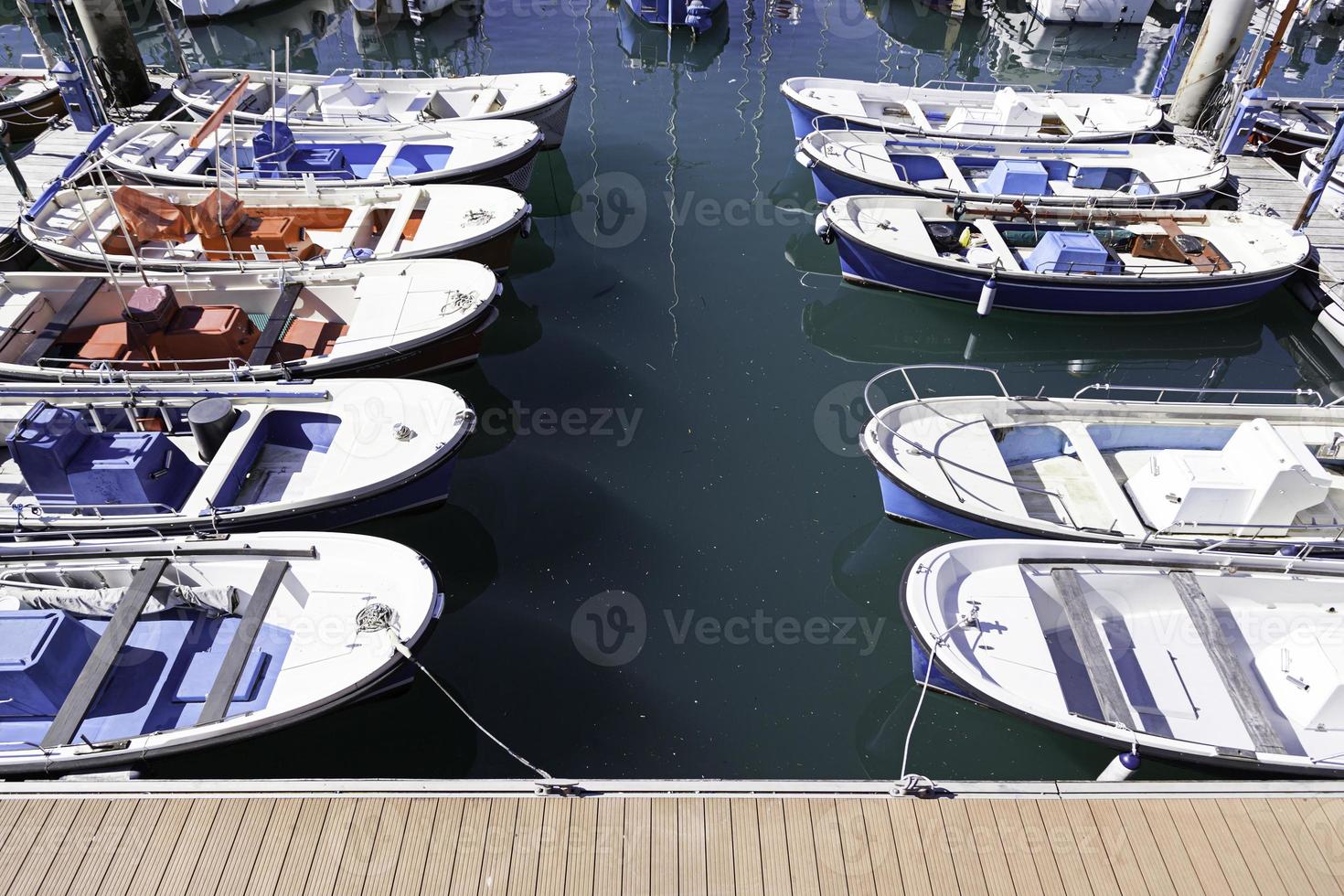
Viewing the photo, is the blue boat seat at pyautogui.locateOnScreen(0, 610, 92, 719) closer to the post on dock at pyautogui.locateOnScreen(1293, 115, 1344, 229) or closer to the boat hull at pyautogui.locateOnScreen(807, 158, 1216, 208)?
the boat hull at pyautogui.locateOnScreen(807, 158, 1216, 208)

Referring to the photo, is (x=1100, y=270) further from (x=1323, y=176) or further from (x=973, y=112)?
(x=973, y=112)

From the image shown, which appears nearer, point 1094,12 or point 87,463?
point 87,463

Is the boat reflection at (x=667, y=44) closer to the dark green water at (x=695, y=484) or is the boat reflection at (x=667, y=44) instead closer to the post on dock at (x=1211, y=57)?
the dark green water at (x=695, y=484)

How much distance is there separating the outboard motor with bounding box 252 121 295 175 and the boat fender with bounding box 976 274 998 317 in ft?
54.1

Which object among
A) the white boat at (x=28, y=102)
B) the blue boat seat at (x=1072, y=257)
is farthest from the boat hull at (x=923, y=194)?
the white boat at (x=28, y=102)

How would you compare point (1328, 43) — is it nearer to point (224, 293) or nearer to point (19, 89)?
point (224, 293)

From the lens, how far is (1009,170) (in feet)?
70.8

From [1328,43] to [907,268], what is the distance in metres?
32.7

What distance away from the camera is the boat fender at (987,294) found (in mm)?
18422

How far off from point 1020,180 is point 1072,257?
153 inches

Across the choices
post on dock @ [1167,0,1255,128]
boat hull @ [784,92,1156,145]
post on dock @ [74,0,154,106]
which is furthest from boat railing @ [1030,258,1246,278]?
post on dock @ [74,0,154,106]

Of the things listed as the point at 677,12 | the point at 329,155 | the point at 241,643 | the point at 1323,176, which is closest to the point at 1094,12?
the point at 677,12

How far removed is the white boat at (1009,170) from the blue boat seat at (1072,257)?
217cm

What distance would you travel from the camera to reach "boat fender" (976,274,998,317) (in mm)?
18422
